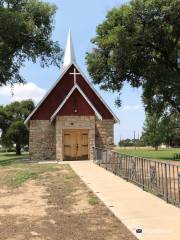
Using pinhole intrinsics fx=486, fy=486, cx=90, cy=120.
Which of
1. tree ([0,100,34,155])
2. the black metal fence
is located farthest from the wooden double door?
tree ([0,100,34,155])

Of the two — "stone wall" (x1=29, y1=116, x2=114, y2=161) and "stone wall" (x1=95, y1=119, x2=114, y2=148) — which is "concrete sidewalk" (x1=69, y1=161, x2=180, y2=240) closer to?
"stone wall" (x1=29, y1=116, x2=114, y2=161)

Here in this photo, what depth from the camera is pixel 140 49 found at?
33500mm

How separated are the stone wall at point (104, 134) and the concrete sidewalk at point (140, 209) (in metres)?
17.9

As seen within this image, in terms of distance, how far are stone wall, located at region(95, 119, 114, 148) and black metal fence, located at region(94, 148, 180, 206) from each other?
963cm

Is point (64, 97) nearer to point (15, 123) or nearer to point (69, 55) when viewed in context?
point (69, 55)

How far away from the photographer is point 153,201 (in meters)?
12.7

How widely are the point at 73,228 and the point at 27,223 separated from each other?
1.13m

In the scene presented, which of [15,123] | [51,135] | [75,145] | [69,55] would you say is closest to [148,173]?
[75,145]

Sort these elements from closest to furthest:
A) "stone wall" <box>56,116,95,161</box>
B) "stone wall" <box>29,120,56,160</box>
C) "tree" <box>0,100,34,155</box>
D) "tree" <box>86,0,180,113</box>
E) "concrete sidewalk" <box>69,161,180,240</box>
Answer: "concrete sidewalk" <box>69,161,180,240</box>
"tree" <box>86,0,180,113</box>
"stone wall" <box>56,116,95,161</box>
"stone wall" <box>29,120,56,160</box>
"tree" <box>0,100,34,155</box>

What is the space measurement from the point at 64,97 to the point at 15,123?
31072 mm

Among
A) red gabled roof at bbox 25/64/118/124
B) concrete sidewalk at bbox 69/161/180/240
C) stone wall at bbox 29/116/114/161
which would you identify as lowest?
concrete sidewalk at bbox 69/161/180/240

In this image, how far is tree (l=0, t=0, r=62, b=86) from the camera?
34188 millimetres

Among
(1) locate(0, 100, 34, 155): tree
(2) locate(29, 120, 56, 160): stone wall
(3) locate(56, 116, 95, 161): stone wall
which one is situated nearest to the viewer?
(3) locate(56, 116, 95, 161): stone wall

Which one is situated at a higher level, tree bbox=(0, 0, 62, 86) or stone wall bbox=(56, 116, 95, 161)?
tree bbox=(0, 0, 62, 86)
